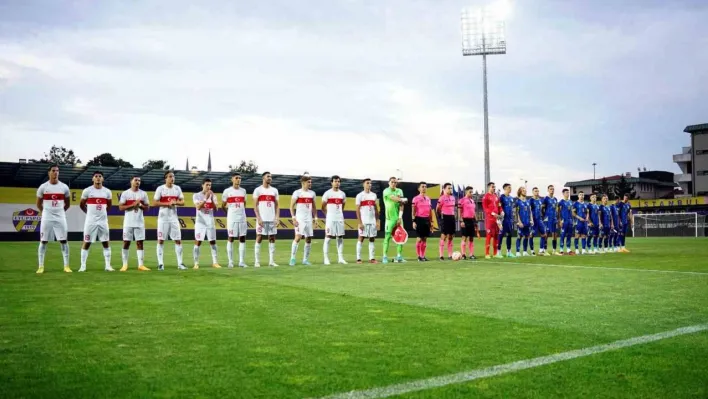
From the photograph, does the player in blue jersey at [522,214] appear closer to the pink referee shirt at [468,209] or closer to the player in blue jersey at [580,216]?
the pink referee shirt at [468,209]

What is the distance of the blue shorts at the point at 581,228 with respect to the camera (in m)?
20.1

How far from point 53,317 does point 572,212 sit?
1766cm

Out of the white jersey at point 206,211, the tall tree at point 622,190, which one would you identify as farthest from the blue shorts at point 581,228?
the tall tree at point 622,190

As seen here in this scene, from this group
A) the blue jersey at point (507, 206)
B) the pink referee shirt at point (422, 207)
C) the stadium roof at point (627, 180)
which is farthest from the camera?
the stadium roof at point (627, 180)

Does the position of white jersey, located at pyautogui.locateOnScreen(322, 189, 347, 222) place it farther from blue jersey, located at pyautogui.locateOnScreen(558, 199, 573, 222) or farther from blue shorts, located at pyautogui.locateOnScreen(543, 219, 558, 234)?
blue jersey, located at pyautogui.locateOnScreen(558, 199, 573, 222)

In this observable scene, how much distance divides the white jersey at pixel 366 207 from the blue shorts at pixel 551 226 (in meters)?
6.81

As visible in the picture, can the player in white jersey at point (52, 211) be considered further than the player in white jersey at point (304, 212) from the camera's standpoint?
No

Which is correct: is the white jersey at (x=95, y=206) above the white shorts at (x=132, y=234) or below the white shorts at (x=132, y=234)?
above

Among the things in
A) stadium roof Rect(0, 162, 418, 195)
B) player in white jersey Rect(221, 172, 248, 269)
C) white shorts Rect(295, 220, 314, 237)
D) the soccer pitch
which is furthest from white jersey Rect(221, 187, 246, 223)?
stadium roof Rect(0, 162, 418, 195)

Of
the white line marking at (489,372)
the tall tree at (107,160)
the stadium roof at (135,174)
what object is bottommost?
the white line marking at (489,372)

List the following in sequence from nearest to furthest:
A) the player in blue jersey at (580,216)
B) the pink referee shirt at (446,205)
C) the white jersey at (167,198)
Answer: the white jersey at (167,198) < the pink referee shirt at (446,205) < the player in blue jersey at (580,216)

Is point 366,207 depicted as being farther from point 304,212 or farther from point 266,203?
point 266,203

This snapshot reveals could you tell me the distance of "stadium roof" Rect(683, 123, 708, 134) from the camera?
6629 centimetres

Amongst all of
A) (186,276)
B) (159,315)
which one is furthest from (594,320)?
(186,276)
